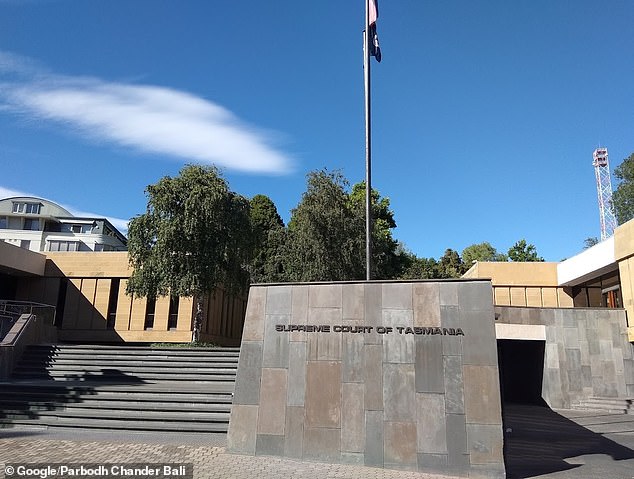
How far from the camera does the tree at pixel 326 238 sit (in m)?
24.6

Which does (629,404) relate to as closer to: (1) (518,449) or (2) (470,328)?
(1) (518,449)

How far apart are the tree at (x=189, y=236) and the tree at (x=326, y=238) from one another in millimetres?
3573

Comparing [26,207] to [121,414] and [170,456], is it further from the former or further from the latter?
[170,456]

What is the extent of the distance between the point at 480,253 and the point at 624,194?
24774 mm

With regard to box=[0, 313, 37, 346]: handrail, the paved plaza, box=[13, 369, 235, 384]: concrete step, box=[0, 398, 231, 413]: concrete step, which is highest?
box=[0, 313, 37, 346]: handrail

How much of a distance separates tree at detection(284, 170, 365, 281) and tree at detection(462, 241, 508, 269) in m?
43.5

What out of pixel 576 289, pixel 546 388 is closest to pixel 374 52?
pixel 546 388

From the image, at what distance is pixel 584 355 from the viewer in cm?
2136

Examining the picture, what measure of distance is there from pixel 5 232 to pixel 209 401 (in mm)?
65347

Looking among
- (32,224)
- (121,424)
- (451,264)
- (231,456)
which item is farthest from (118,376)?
(32,224)

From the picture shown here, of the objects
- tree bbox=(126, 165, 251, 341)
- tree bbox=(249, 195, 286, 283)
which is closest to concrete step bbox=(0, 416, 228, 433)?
tree bbox=(126, 165, 251, 341)

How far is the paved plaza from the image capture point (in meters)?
8.38

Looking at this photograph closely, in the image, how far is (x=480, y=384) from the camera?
8.98 metres

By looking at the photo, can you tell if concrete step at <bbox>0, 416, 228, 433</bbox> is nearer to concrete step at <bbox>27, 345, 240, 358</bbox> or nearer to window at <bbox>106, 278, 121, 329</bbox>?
concrete step at <bbox>27, 345, 240, 358</bbox>
